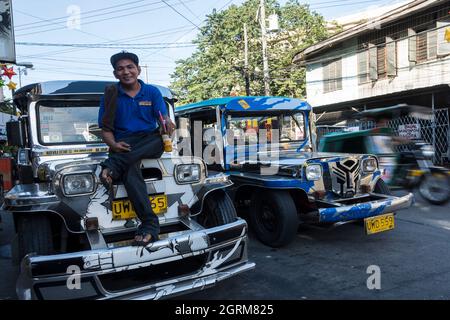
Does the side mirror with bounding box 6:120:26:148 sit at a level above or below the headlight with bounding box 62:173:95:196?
above

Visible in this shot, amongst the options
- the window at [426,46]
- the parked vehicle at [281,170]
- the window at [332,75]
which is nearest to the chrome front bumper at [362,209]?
the parked vehicle at [281,170]

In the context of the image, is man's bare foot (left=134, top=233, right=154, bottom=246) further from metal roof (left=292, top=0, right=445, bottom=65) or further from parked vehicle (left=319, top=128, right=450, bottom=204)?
metal roof (left=292, top=0, right=445, bottom=65)

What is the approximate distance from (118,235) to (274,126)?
3.83 meters

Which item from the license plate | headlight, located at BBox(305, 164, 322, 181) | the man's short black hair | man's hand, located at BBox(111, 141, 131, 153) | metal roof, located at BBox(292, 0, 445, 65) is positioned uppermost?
metal roof, located at BBox(292, 0, 445, 65)

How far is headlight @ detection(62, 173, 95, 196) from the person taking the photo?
2953 millimetres

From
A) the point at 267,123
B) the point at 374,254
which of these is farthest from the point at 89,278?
the point at 267,123

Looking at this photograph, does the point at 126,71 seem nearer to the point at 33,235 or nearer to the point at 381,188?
the point at 33,235

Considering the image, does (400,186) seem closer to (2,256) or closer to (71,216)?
(71,216)

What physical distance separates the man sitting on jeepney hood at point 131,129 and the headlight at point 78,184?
0.37ft

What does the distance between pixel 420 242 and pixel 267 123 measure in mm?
2869

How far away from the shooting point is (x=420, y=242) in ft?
15.6

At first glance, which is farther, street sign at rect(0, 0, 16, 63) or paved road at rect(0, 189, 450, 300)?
street sign at rect(0, 0, 16, 63)

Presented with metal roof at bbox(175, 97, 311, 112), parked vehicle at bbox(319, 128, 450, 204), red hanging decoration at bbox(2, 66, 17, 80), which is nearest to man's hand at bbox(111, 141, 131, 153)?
metal roof at bbox(175, 97, 311, 112)

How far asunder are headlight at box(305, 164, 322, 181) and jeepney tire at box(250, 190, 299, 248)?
0.34 m
